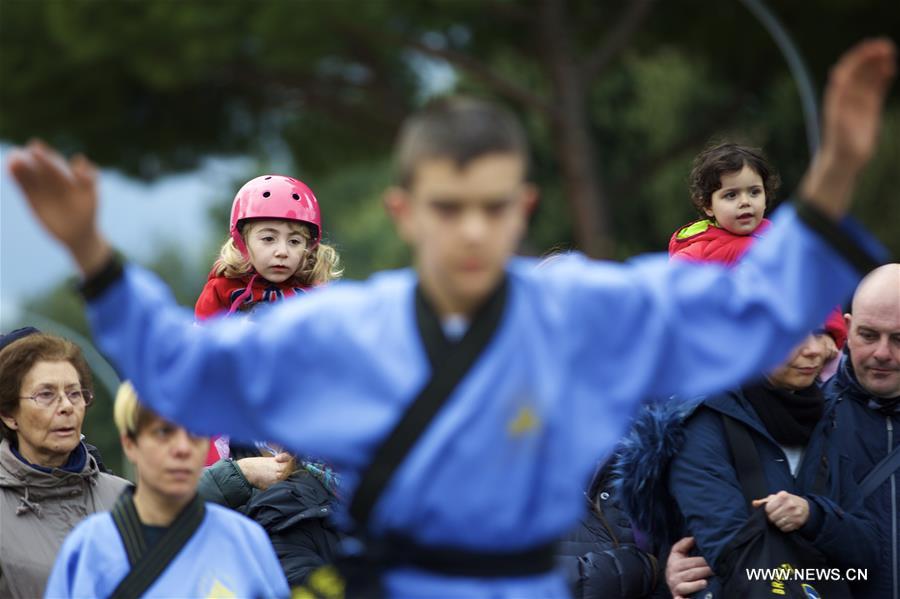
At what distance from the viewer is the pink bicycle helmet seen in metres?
6.51

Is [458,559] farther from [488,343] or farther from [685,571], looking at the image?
[685,571]

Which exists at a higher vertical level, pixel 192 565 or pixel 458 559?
pixel 458 559

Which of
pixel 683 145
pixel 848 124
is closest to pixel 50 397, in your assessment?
pixel 848 124

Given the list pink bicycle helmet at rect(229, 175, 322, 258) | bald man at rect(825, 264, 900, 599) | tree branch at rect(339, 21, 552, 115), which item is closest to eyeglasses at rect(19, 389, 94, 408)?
pink bicycle helmet at rect(229, 175, 322, 258)

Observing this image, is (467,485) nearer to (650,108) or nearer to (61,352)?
(61,352)

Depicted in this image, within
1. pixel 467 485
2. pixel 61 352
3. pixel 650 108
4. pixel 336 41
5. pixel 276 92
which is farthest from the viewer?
pixel 650 108

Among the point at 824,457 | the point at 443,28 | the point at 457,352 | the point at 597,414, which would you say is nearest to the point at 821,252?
the point at 597,414

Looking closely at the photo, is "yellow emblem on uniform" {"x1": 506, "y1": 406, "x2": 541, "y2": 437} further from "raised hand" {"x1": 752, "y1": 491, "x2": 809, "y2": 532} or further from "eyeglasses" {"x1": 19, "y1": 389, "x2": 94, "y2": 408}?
"eyeglasses" {"x1": 19, "y1": 389, "x2": 94, "y2": 408}

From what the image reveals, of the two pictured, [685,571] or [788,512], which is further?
[685,571]

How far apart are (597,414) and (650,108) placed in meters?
24.5

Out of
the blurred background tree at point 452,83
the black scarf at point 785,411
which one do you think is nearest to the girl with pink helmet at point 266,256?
the black scarf at point 785,411

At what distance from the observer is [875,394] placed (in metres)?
5.79

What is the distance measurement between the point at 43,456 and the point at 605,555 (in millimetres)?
2236

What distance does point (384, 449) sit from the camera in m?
3.50
